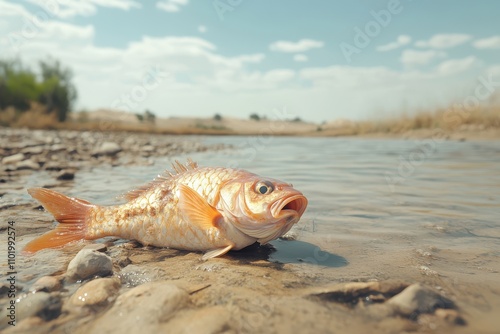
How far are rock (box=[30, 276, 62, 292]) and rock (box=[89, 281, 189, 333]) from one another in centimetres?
52

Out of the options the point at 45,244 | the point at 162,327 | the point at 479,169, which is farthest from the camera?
the point at 479,169

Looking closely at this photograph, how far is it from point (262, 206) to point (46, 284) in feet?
5.11

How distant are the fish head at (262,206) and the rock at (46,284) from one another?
1296 mm

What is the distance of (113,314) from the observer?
2.04 metres

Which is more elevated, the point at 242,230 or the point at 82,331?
the point at 242,230

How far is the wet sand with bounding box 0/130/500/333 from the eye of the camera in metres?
1.94

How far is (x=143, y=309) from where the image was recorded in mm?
2029

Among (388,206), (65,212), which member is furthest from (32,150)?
(388,206)

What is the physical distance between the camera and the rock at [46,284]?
2.37 metres

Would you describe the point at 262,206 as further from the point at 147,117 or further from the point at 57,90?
the point at 147,117

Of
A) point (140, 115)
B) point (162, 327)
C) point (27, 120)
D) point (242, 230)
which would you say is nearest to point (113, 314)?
point (162, 327)

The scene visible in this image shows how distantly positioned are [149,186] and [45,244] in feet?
3.44

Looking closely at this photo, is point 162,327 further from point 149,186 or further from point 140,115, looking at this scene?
point 140,115

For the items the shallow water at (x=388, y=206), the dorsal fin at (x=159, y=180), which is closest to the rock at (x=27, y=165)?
the shallow water at (x=388, y=206)
